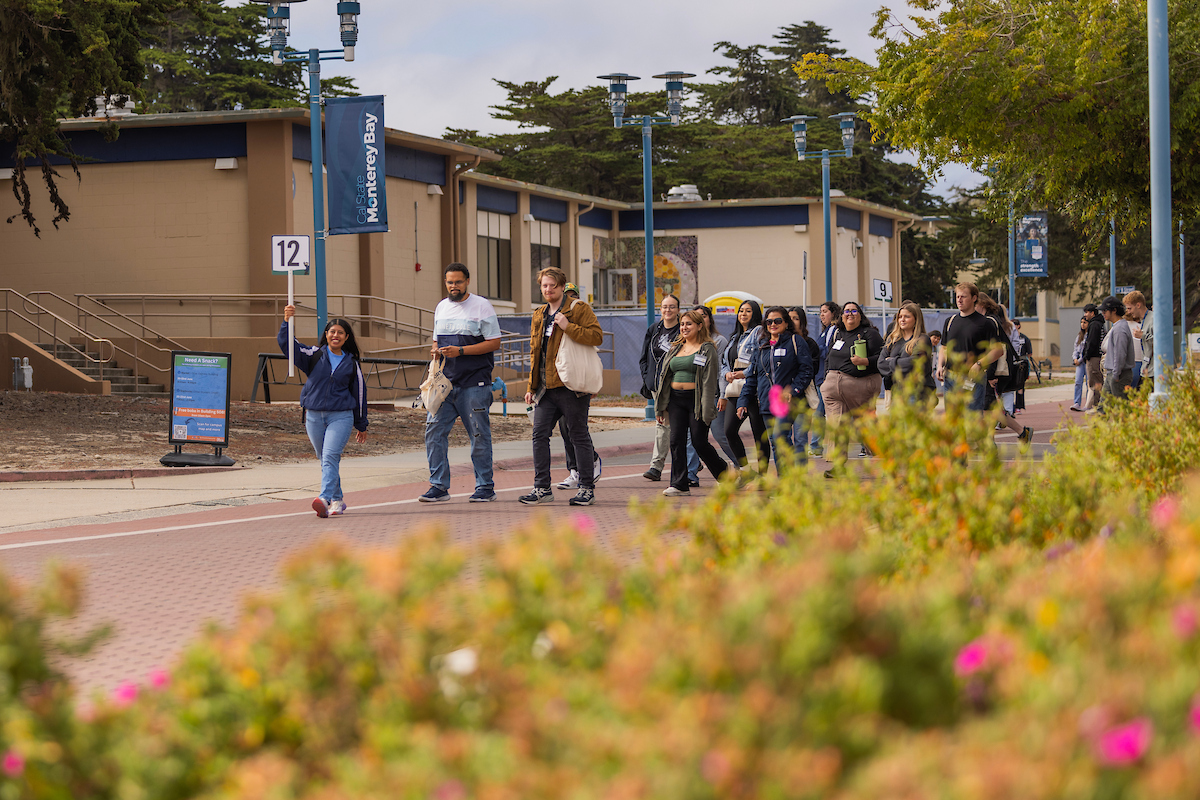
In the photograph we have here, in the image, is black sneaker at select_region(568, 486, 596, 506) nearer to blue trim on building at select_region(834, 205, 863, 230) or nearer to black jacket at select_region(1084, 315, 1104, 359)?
black jacket at select_region(1084, 315, 1104, 359)

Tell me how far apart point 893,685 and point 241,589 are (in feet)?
19.5

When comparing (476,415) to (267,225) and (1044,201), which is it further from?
(267,225)

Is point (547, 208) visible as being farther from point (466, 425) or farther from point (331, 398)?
point (331, 398)

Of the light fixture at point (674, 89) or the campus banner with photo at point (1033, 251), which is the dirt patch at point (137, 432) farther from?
the campus banner with photo at point (1033, 251)

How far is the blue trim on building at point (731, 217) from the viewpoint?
4616cm

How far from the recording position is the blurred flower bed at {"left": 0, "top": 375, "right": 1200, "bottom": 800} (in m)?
2.00

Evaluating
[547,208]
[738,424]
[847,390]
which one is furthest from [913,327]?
[547,208]

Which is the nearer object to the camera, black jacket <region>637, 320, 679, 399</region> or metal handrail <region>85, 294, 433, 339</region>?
black jacket <region>637, 320, 679, 399</region>

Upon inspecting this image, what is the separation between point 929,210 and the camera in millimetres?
68562

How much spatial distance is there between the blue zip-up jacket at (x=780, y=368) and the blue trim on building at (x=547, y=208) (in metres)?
28.2

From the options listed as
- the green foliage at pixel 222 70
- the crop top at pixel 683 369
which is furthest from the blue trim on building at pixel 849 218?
the crop top at pixel 683 369

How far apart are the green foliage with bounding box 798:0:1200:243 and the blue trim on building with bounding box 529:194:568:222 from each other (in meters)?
23.1

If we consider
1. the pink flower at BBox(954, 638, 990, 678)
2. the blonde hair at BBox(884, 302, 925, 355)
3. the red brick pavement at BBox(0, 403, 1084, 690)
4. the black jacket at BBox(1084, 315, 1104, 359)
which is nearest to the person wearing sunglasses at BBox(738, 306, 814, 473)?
A: the red brick pavement at BBox(0, 403, 1084, 690)

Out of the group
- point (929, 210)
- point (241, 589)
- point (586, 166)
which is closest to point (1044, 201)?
point (241, 589)
